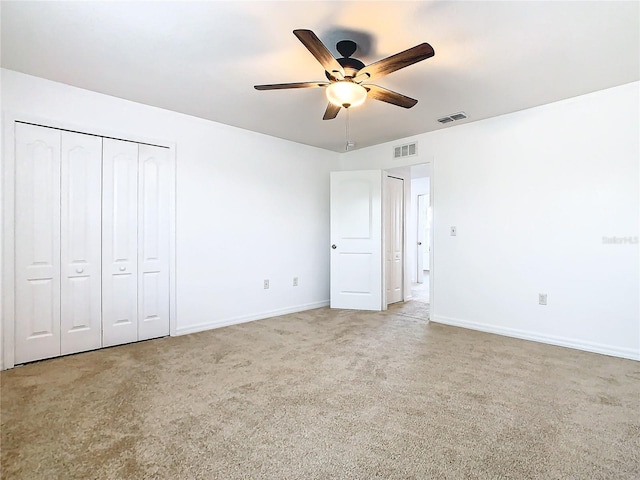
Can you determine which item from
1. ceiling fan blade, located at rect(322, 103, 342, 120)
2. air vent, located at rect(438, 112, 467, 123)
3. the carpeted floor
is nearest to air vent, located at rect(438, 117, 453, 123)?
air vent, located at rect(438, 112, 467, 123)

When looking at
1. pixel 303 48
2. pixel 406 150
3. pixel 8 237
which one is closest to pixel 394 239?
pixel 406 150

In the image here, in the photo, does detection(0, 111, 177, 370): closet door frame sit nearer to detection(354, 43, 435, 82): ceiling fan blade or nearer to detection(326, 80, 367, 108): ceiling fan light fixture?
detection(326, 80, 367, 108): ceiling fan light fixture

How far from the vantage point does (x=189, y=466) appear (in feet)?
5.26

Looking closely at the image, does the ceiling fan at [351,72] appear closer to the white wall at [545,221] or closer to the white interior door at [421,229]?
the white wall at [545,221]

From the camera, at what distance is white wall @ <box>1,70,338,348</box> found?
126 inches

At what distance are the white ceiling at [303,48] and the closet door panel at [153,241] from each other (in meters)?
0.61

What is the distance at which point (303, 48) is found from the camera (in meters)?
2.38

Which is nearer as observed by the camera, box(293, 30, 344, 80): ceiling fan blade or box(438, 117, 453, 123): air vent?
box(293, 30, 344, 80): ceiling fan blade

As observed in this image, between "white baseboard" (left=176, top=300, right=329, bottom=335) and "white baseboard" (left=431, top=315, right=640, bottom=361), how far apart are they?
5.58 feet

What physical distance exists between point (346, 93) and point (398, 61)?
45 centimetres

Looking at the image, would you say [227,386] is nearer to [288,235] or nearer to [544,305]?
[288,235]

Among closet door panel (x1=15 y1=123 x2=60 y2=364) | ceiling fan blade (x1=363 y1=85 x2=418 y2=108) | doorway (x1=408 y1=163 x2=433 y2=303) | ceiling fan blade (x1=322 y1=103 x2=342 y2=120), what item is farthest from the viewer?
doorway (x1=408 y1=163 x2=433 y2=303)

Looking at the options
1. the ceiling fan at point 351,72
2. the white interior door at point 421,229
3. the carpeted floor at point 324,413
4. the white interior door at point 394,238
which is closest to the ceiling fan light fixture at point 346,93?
the ceiling fan at point 351,72

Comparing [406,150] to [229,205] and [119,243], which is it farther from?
[119,243]
